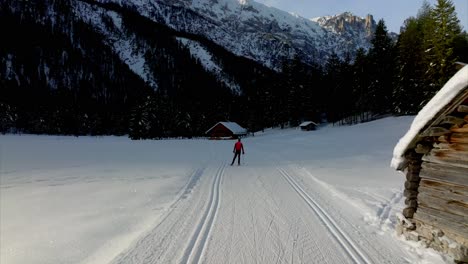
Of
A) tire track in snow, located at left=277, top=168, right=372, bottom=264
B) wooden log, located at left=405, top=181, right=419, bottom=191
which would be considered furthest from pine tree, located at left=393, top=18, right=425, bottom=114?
wooden log, located at left=405, top=181, right=419, bottom=191

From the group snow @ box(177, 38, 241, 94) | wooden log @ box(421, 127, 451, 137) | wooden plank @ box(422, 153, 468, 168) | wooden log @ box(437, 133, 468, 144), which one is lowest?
wooden plank @ box(422, 153, 468, 168)

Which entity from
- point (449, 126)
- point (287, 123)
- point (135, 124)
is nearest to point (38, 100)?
point (135, 124)

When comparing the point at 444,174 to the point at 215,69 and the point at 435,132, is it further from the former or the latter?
the point at 215,69

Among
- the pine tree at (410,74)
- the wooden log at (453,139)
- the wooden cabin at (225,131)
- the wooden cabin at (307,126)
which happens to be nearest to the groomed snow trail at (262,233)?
the wooden log at (453,139)

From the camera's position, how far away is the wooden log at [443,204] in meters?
6.32

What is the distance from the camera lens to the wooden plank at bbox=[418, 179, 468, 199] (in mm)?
6363

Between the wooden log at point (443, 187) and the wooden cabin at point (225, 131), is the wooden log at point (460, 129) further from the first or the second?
the wooden cabin at point (225, 131)

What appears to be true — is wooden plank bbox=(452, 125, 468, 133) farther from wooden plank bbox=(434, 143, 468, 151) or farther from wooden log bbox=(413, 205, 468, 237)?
wooden log bbox=(413, 205, 468, 237)

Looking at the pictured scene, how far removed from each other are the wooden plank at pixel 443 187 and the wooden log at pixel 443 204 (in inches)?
6.7

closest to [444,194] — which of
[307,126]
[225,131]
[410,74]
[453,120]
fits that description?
[453,120]

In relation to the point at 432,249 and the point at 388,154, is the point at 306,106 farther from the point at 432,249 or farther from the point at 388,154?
the point at 432,249

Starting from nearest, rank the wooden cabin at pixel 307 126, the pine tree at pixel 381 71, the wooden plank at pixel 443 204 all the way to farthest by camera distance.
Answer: the wooden plank at pixel 443 204 → the pine tree at pixel 381 71 → the wooden cabin at pixel 307 126

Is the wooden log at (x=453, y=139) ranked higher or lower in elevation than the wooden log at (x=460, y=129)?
lower

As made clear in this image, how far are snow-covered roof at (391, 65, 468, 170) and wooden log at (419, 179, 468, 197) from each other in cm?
68
